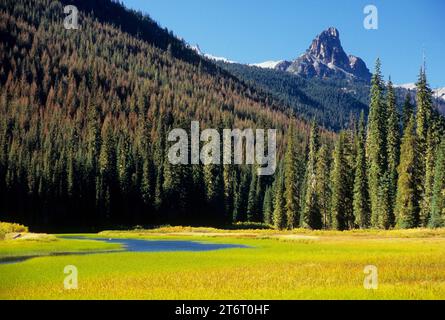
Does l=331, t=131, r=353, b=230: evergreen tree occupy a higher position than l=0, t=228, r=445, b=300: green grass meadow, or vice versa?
l=331, t=131, r=353, b=230: evergreen tree

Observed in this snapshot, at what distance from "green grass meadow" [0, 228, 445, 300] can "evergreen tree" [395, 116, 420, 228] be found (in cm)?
2713

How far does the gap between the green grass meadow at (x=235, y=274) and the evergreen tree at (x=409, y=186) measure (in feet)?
89.0

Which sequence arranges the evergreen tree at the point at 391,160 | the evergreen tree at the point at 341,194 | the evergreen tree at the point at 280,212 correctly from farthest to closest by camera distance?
the evergreen tree at the point at 280,212, the evergreen tree at the point at 341,194, the evergreen tree at the point at 391,160

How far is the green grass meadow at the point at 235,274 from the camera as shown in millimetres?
26834

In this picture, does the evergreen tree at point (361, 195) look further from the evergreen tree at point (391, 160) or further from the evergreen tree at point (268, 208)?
the evergreen tree at point (268, 208)

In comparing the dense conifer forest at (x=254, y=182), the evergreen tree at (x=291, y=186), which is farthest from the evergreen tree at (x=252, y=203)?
the evergreen tree at (x=291, y=186)

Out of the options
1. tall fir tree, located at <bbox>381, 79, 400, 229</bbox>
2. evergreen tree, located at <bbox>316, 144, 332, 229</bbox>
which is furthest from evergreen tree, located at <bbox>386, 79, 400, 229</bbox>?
evergreen tree, located at <bbox>316, 144, 332, 229</bbox>

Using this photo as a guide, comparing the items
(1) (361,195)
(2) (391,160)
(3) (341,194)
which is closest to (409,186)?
(1) (361,195)

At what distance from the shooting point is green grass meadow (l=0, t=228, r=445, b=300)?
26834 mm

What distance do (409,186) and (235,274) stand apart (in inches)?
2241

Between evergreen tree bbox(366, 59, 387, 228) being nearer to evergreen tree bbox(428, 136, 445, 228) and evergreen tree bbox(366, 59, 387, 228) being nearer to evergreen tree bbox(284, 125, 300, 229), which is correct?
evergreen tree bbox(428, 136, 445, 228)
